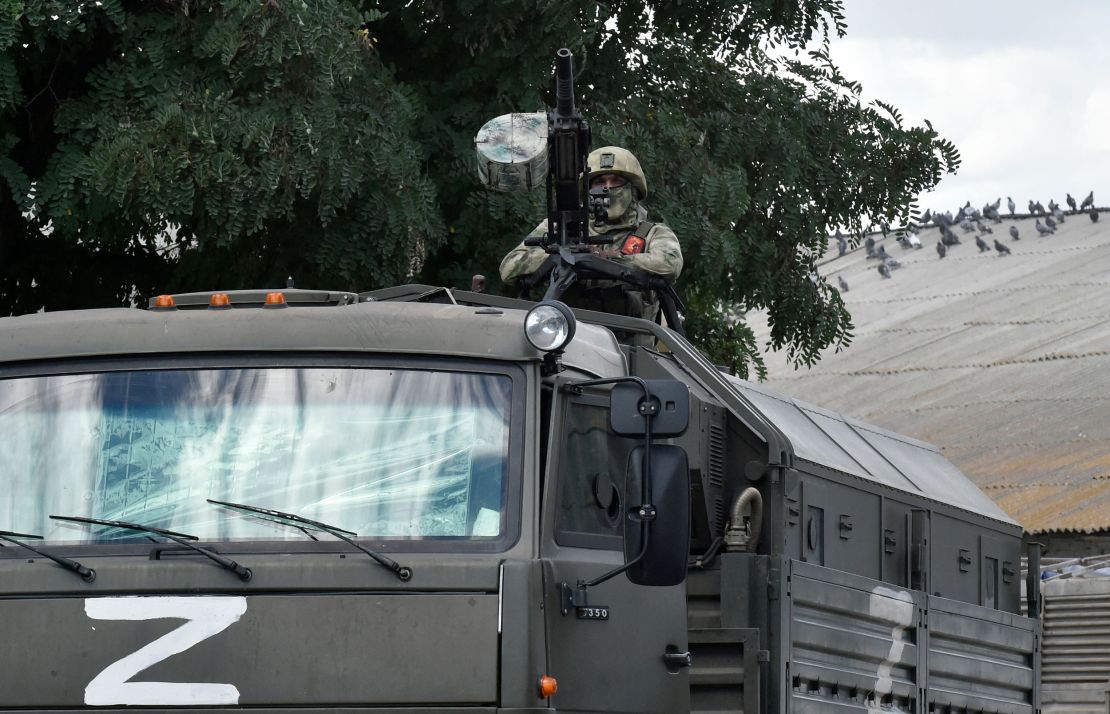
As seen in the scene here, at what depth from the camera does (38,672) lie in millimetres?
5750

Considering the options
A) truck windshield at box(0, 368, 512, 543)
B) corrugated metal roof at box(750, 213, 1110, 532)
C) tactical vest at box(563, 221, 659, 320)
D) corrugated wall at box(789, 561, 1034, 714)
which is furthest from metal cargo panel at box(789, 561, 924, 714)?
corrugated metal roof at box(750, 213, 1110, 532)

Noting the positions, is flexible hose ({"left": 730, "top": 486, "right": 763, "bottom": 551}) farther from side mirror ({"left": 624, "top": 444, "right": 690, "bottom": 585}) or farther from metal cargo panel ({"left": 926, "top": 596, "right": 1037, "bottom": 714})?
side mirror ({"left": 624, "top": 444, "right": 690, "bottom": 585})

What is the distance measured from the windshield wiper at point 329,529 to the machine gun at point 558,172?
2244 mm

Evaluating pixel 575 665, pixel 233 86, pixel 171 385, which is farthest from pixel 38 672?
pixel 233 86

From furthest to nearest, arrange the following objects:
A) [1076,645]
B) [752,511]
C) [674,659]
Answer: [1076,645], [752,511], [674,659]

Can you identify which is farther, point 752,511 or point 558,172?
point 558,172

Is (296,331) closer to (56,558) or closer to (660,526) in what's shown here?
(56,558)

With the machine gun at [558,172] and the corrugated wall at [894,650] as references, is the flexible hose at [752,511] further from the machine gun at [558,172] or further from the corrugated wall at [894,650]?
the machine gun at [558,172]

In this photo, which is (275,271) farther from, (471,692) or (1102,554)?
(1102,554)

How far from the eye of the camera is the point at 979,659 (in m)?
8.50

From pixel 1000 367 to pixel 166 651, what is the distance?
2928cm

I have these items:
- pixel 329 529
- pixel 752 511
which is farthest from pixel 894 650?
Result: pixel 329 529

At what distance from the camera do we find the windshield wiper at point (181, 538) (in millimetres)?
5695

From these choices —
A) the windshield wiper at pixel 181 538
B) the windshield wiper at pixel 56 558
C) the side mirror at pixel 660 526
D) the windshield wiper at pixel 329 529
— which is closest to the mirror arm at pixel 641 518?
the side mirror at pixel 660 526
